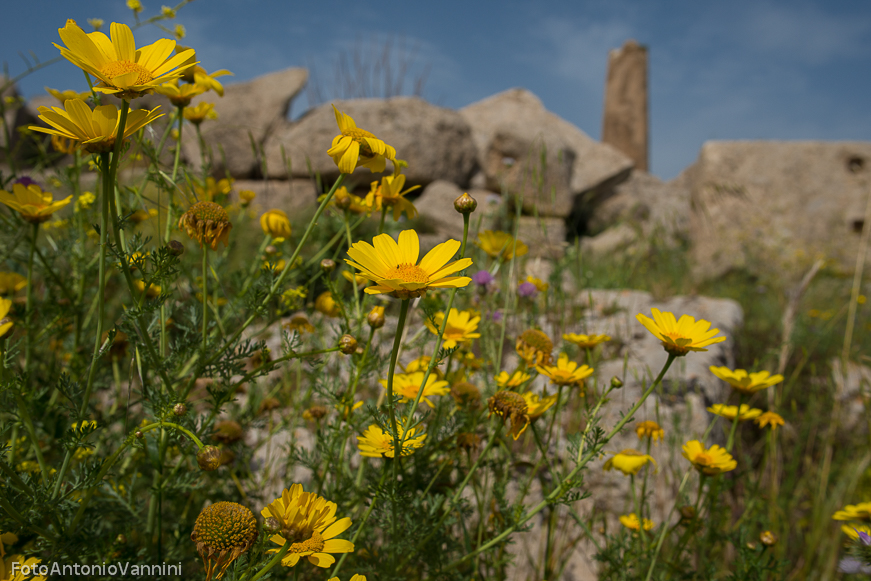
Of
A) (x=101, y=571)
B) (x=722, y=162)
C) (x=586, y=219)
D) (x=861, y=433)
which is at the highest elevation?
(x=722, y=162)

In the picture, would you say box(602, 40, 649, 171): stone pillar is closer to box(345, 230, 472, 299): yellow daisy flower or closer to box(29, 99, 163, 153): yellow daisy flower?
box(345, 230, 472, 299): yellow daisy flower

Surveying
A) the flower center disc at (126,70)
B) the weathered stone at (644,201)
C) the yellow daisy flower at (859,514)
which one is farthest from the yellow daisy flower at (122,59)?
the weathered stone at (644,201)

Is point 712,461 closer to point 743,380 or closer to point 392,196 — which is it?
point 743,380

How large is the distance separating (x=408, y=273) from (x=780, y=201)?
7.54m

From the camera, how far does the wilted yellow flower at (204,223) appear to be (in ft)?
2.64

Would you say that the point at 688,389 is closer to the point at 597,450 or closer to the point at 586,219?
the point at 597,450

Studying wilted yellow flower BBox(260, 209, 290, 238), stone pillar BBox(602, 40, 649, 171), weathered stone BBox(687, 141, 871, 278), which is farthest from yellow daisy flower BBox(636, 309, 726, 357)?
stone pillar BBox(602, 40, 649, 171)

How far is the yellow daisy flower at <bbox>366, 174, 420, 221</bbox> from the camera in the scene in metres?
0.96

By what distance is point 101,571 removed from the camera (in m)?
0.78

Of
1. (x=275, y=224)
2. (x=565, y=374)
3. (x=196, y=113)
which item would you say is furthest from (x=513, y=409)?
(x=196, y=113)

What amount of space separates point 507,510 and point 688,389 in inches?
64.2

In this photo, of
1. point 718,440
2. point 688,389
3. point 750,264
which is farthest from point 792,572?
point 750,264

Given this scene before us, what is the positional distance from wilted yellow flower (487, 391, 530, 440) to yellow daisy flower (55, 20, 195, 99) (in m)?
0.70

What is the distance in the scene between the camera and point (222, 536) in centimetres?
59
